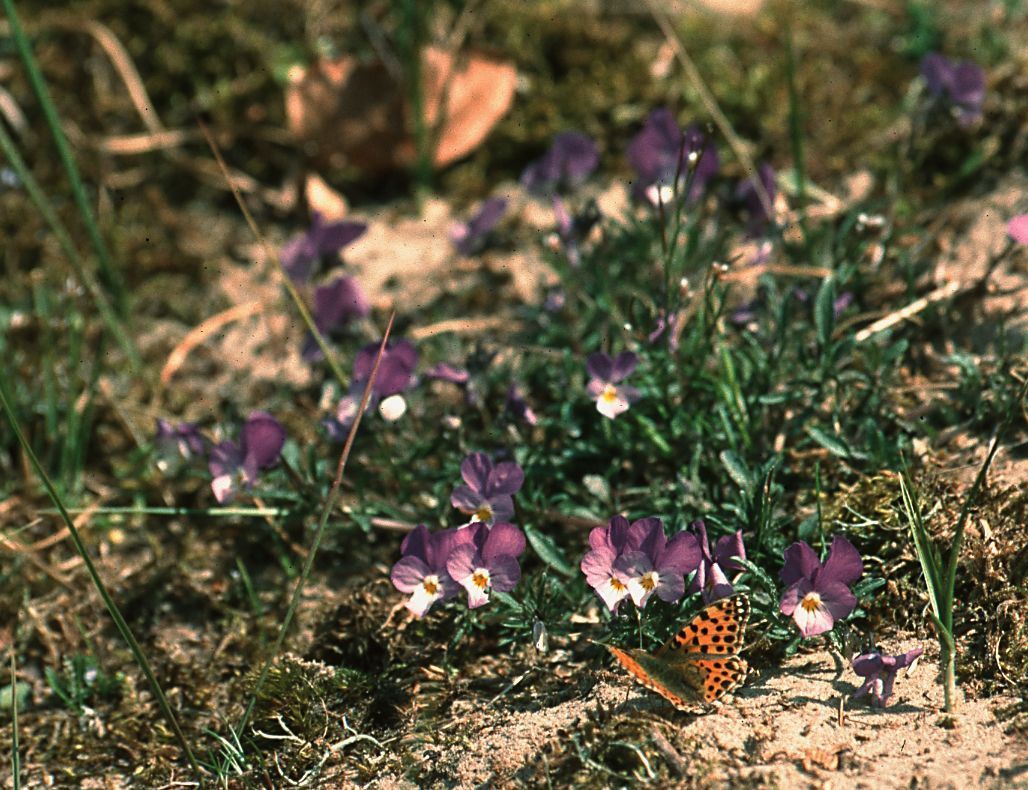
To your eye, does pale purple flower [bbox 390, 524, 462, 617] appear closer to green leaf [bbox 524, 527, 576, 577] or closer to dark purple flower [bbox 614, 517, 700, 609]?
green leaf [bbox 524, 527, 576, 577]

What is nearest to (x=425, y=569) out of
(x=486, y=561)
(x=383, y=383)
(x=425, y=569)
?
(x=425, y=569)

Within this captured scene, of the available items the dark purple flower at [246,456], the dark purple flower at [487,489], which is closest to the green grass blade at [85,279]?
the dark purple flower at [246,456]

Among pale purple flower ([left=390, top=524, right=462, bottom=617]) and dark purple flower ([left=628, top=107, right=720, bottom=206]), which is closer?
pale purple flower ([left=390, top=524, right=462, bottom=617])

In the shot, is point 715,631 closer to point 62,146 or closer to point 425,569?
point 425,569

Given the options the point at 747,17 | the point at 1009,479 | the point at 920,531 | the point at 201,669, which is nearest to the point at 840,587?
the point at 920,531

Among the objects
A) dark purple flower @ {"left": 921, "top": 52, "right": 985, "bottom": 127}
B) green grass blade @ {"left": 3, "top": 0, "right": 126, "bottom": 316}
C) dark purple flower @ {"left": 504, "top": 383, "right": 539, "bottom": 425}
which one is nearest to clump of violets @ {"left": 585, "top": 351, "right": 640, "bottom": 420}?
dark purple flower @ {"left": 504, "top": 383, "right": 539, "bottom": 425}

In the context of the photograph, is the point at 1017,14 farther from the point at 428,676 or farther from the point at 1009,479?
the point at 428,676
